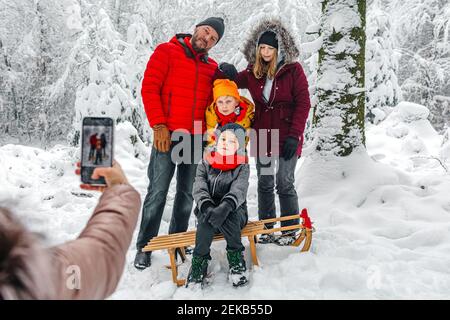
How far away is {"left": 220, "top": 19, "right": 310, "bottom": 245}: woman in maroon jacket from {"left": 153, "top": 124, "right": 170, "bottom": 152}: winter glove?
0.89 meters

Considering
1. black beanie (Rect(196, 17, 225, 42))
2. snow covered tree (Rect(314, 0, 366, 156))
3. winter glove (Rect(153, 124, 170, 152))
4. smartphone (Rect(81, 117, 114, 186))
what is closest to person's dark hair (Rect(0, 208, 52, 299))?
smartphone (Rect(81, 117, 114, 186))

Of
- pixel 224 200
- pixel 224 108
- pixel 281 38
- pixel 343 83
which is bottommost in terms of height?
pixel 224 200

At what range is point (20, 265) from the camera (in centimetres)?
85

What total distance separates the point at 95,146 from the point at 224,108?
6.97 feet

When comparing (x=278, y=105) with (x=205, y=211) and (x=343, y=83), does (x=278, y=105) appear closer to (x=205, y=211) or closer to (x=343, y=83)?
(x=205, y=211)

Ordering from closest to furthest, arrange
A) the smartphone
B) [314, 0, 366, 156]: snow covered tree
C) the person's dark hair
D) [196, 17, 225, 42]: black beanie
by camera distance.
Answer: the person's dark hair, the smartphone, [196, 17, 225, 42]: black beanie, [314, 0, 366, 156]: snow covered tree

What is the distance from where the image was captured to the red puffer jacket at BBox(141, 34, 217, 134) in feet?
11.9

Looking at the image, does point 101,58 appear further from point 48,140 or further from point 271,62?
point 48,140

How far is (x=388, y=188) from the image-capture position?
15.9 ft

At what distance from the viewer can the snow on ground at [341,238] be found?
9.87 ft

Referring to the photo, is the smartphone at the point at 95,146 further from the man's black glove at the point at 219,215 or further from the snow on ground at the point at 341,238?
the man's black glove at the point at 219,215

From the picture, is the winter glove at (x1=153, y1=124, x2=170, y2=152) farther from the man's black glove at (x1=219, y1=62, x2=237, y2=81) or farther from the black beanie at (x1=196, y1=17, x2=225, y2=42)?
the black beanie at (x1=196, y1=17, x2=225, y2=42)

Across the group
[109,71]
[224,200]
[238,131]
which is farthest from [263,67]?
[109,71]
